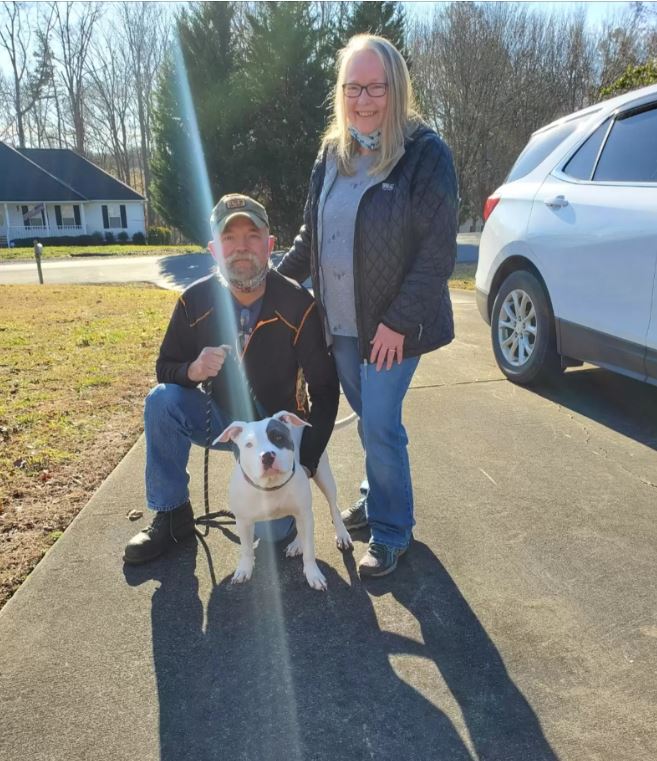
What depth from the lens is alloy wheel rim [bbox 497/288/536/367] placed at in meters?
5.21

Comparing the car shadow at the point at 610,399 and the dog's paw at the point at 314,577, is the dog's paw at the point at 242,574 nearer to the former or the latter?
the dog's paw at the point at 314,577

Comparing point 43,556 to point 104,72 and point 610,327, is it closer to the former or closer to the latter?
point 610,327

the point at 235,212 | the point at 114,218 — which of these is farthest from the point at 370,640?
the point at 114,218

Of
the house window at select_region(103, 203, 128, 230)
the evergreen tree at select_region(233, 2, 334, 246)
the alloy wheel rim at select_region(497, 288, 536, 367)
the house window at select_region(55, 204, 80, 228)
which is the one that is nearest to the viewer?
the alloy wheel rim at select_region(497, 288, 536, 367)

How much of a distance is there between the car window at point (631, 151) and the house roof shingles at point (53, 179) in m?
39.2

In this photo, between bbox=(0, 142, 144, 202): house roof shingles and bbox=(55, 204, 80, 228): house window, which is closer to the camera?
bbox=(0, 142, 144, 202): house roof shingles

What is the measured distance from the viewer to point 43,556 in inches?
118

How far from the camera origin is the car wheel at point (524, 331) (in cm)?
498

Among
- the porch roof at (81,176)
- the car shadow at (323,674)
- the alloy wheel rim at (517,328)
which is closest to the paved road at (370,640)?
the car shadow at (323,674)

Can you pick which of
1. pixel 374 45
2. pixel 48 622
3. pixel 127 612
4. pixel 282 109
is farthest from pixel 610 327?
pixel 282 109

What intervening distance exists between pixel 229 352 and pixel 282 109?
22.6 metres

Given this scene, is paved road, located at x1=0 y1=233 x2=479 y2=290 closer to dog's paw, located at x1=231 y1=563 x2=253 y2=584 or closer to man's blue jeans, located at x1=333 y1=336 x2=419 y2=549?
man's blue jeans, located at x1=333 y1=336 x2=419 y2=549

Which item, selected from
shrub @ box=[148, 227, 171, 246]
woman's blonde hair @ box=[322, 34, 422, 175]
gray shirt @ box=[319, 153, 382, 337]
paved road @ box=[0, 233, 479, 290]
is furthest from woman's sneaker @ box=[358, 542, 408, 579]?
shrub @ box=[148, 227, 171, 246]

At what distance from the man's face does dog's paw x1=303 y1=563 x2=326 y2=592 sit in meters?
1.33
